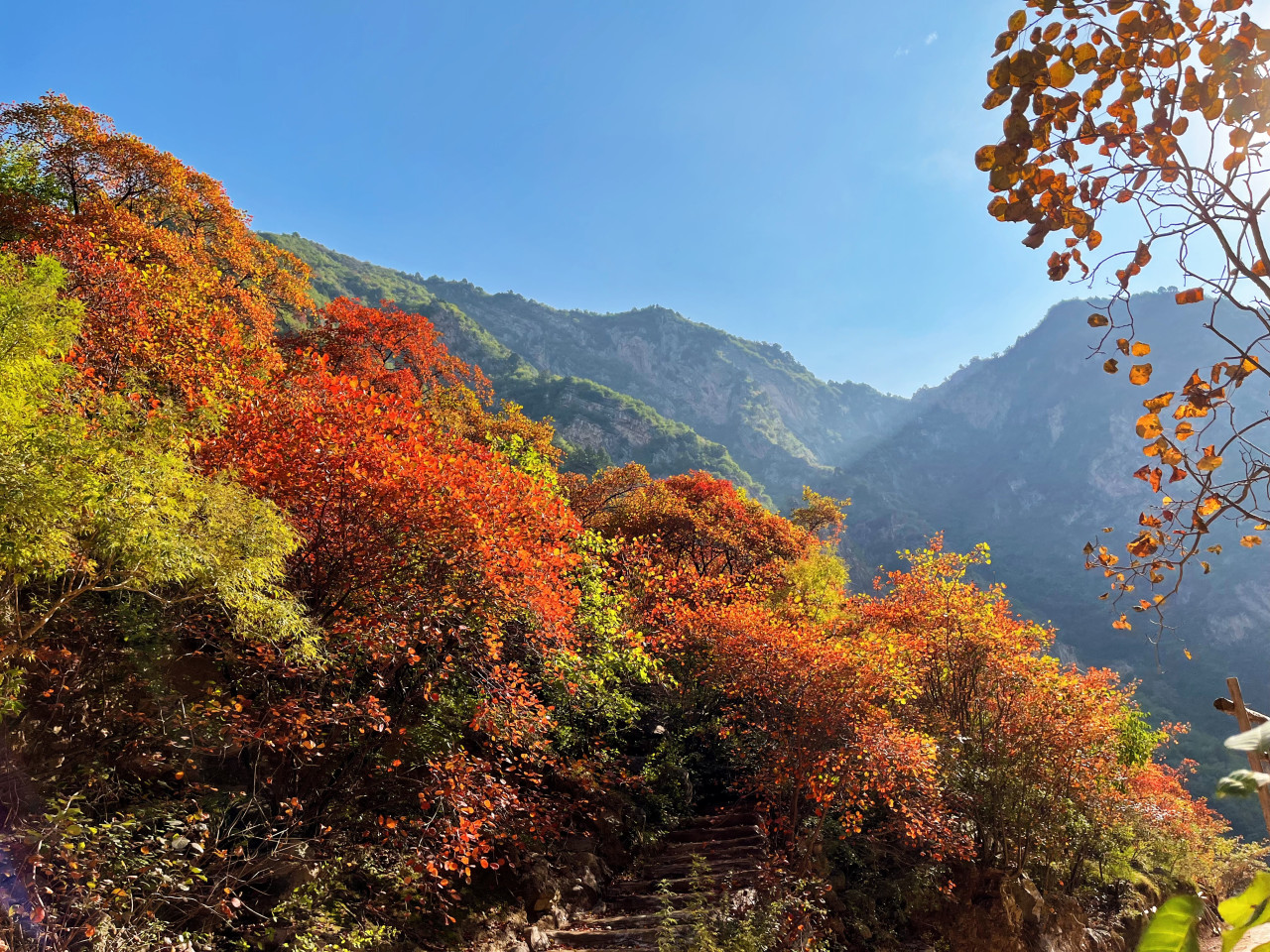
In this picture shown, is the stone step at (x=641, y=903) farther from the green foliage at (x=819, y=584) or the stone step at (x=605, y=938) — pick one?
the green foliage at (x=819, y=584)

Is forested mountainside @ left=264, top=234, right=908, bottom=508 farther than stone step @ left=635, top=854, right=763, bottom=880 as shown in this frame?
Yes

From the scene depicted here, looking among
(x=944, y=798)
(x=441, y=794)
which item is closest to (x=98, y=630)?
(x=441, y=794)

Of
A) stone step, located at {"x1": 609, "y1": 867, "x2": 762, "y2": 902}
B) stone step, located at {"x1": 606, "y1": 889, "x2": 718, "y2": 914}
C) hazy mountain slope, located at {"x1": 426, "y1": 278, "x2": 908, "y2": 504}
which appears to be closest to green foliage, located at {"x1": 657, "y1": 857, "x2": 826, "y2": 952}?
stone step, located at {"x1": 609, "y1": 867, "x2": 762, "y2": 902}

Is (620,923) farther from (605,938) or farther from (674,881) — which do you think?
(674,881)

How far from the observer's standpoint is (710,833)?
9.80 metres

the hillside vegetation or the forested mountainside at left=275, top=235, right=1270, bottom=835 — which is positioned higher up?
the forested mountainside at left=275, top=235, right=1270, bottom=835

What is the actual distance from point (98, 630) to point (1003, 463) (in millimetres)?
123321

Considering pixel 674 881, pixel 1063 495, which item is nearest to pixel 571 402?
pixel 674 881

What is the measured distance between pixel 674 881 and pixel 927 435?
12940cm

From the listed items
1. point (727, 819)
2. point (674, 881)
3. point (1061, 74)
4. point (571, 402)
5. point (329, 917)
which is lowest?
point (727, 819)

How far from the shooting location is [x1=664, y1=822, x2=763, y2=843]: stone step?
9570 millimetres

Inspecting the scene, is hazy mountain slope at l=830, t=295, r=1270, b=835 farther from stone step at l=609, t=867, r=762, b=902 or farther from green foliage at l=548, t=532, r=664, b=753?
green foliage at l=548, t=532, r=664, b=753

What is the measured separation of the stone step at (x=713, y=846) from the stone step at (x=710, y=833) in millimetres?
97

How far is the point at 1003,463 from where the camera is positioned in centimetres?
10875
